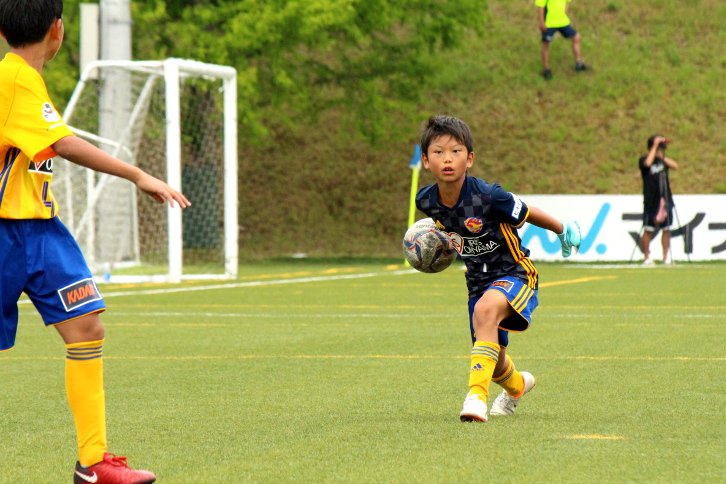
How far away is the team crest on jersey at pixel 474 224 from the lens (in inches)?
218

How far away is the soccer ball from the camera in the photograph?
583 centimetres

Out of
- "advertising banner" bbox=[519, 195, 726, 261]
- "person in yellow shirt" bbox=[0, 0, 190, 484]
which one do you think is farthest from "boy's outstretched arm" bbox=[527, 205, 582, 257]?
"advertising banner" bbox=[519, 195, 726, 261]

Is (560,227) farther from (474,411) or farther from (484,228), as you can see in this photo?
(474,411)

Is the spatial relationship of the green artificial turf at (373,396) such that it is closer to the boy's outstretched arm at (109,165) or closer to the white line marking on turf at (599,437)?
the white line marking on turf at (599,437)

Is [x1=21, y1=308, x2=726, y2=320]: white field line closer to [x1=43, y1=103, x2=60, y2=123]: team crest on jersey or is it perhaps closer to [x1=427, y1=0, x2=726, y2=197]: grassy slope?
[x1=43, y1=103, x2=60, y2=123]: team crest on jersey

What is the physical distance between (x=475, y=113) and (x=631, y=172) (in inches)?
192

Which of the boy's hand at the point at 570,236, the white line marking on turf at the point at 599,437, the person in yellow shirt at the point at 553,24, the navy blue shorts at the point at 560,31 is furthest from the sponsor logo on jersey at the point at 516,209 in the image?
the navy blue shorts at the point at 560,31

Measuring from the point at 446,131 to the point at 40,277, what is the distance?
225 cm

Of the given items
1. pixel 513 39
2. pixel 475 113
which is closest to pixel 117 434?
pixel 475 113

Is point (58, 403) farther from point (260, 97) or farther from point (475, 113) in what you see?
point (475, 113)

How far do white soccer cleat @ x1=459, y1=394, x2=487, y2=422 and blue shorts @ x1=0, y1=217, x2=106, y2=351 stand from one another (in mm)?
1930

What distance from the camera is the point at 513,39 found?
33812 millimetres

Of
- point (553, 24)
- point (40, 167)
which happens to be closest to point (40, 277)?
point (40, 167)

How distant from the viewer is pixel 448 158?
5.45 m
